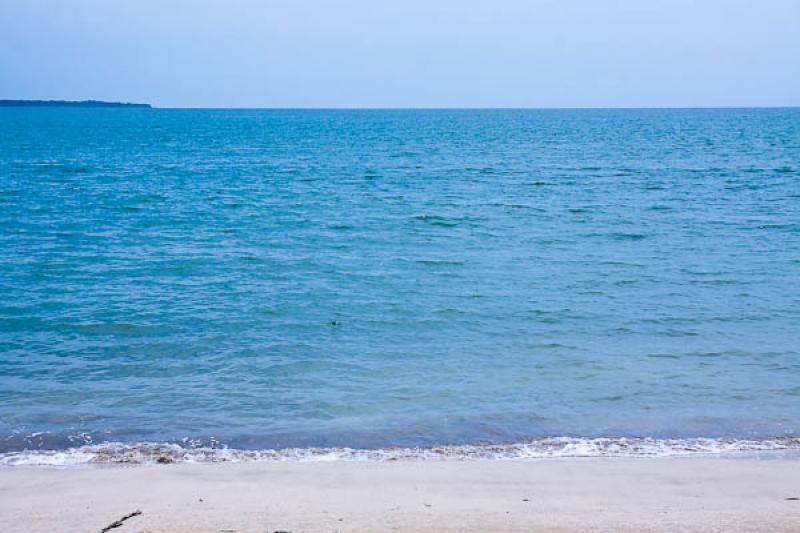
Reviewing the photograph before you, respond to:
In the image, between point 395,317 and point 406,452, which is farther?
point 395,317

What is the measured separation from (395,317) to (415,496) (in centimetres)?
802

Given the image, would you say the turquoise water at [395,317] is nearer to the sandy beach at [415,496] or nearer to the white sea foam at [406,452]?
the white sea foam at [406,452]

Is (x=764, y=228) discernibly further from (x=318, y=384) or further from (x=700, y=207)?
(x=318, y=384)

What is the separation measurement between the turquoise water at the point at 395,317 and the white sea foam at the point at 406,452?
0.27 meters

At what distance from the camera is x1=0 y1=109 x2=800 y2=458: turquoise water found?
1034cm

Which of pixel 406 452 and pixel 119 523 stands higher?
pixel 119 523

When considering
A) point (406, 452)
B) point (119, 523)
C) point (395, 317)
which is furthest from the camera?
point (395, 317)

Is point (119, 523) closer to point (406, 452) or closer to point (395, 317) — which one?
point (406, 452)

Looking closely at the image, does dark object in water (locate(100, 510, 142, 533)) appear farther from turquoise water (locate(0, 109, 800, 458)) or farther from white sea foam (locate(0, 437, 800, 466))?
turquoise water (locate(0, 109, 800, 458))

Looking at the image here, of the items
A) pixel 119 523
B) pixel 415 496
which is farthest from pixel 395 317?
pixel 119 523

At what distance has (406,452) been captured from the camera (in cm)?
930

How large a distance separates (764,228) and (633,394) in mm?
17256

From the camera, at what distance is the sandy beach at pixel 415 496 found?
6684 millimetres

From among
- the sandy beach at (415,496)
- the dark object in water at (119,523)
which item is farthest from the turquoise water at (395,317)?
the dark object in water at (119,523)
